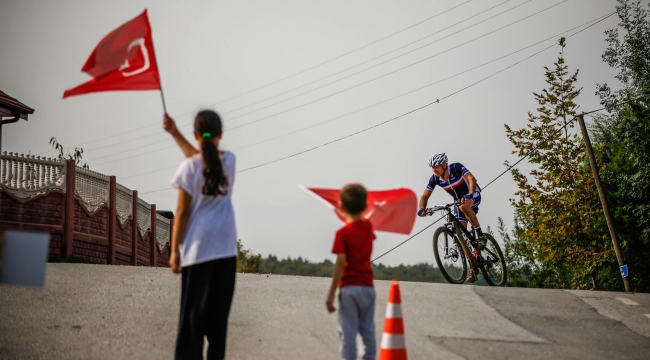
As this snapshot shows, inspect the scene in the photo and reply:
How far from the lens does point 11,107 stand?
25016 millimetres

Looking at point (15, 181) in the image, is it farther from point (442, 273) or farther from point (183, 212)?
point (183, 212)

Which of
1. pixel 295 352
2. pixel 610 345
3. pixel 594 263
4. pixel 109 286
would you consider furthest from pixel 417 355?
pixel 594 263

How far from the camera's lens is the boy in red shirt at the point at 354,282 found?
6.06 m

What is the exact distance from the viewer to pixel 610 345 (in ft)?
29.5

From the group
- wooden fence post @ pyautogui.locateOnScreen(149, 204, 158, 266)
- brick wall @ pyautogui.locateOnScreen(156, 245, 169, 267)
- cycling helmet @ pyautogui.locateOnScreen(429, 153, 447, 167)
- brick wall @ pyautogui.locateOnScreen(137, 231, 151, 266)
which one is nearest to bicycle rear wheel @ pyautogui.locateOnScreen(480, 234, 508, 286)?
cycling helmet @ pyautogui.locateOnScreen(429, 153, 447, 167)

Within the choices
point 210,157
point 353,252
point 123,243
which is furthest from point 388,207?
point 123,243

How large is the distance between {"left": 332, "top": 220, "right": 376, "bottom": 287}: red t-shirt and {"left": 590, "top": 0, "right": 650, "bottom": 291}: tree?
18.6 metres

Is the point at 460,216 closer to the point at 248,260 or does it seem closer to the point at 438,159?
the point at 438,159

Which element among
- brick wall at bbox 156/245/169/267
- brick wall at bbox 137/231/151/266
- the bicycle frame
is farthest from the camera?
brick wall at bbox 156/245/169/267

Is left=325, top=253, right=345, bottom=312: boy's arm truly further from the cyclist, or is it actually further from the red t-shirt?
the cyclist

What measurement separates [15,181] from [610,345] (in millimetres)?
14475

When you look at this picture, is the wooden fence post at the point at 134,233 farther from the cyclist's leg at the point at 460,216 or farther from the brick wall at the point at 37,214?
the cyclist's leg at the point at 460,216

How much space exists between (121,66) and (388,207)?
2.58 metres

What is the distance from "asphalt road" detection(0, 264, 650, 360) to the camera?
7.93 meters
